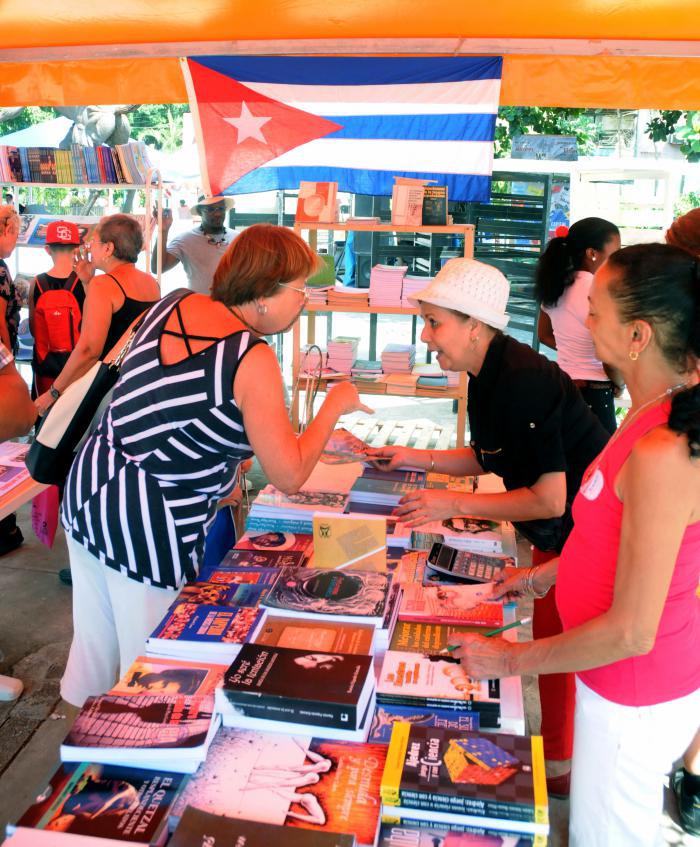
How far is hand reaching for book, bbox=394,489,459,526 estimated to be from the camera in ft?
7.09

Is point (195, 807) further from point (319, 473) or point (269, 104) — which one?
point (269, 104)

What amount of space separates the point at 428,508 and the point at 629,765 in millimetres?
911

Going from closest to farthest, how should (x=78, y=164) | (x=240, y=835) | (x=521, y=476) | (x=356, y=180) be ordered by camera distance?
(x=240, y=835)
(x=521, y=476)
(x=356, y=180)
(x=78, y=164)

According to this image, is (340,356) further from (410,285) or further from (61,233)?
(61,233)

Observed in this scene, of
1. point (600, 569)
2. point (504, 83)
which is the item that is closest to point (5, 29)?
point (504, 83)

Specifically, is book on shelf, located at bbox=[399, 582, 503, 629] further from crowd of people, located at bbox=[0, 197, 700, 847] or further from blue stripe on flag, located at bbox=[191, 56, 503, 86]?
blue stripe on flag, located at bbox=[191, 56, 503, 86]

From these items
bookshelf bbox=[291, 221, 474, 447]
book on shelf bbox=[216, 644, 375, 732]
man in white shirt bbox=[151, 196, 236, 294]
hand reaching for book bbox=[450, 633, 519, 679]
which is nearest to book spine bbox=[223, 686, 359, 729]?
book on shelf bbox=[216, 644, 375, 732]

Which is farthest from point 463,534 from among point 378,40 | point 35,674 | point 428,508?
point 378,40

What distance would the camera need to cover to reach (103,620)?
6.86 feet

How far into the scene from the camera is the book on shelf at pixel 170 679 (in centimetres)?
145

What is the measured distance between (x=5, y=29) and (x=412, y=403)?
4.29 meters

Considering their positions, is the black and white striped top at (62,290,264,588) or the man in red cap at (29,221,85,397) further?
the man in red cap at (29,221,85,397)

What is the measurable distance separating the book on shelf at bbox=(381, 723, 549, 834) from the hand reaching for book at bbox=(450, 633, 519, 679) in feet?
0.57

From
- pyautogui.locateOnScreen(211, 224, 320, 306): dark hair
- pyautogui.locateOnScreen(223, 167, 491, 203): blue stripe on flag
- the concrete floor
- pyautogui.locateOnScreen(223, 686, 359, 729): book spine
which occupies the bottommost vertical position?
the concrete floor
